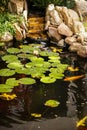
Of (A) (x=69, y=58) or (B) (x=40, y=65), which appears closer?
(B) (x=40, y=65)

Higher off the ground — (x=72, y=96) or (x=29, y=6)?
(x=29, y=6)

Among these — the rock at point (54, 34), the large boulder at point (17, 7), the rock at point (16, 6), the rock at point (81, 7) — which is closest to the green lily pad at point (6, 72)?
the rock at point (54, 34)

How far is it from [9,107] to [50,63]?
2.52m

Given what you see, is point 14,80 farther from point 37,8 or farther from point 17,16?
point 37,8

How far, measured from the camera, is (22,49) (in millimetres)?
9180

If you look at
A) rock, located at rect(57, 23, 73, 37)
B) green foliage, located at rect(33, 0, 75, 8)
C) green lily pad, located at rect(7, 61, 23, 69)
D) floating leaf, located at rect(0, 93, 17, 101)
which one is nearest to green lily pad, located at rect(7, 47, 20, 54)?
green lily pad, located at rect(7, 61, 23, 69)

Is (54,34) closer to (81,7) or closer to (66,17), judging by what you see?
(66,17)

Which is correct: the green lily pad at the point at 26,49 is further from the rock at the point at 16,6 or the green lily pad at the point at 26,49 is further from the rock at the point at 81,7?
the rock at the point at 81,7

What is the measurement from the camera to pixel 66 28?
10.3 m

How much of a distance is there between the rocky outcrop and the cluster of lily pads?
82 cm

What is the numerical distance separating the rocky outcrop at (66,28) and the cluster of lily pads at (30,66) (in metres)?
0.82

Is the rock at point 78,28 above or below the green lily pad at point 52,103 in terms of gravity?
above

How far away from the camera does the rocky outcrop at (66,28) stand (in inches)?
372

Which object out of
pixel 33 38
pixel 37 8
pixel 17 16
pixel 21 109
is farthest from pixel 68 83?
pixel 37 8
